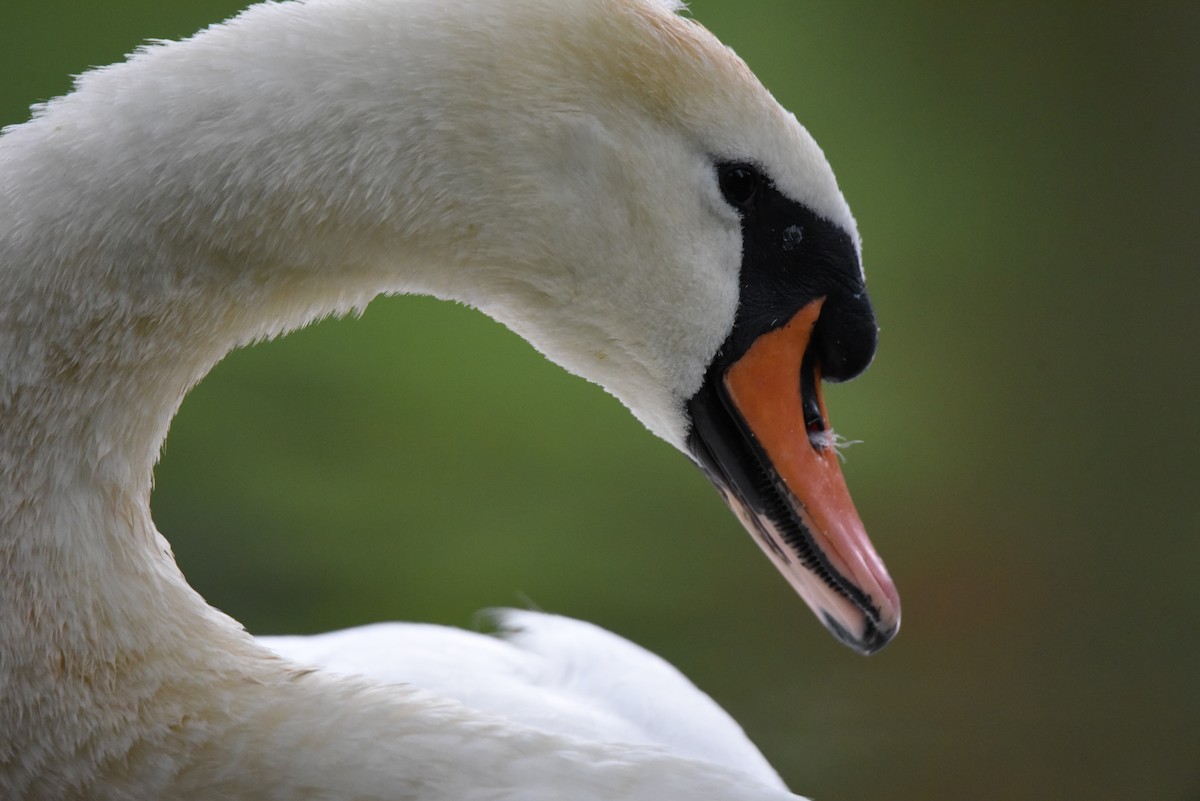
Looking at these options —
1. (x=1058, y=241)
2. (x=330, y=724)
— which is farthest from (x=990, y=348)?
(x=330, y=724)

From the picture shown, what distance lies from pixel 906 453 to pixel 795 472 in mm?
2117

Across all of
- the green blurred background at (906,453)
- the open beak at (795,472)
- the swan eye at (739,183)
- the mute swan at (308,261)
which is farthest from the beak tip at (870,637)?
the green blurred background at (906,453)

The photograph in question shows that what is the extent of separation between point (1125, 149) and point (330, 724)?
3031 millimetres

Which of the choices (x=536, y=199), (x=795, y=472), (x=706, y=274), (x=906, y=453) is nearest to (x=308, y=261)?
(x=536, y=199)

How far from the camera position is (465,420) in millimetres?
3127

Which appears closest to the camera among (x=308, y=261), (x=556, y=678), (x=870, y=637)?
(x=308, y=261)

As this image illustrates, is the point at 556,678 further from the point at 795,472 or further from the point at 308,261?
the point at 308,261

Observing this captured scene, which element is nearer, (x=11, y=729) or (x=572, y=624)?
(x=11, y=729)

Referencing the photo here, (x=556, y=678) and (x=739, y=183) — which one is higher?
(x=739, y=183)

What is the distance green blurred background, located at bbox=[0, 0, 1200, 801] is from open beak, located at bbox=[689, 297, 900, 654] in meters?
1.42

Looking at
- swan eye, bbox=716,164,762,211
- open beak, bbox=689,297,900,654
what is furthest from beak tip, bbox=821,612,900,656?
swan eye, bbox=716,164,762,211

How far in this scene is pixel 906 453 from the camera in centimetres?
297

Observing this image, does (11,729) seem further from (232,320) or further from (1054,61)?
(1054,61)

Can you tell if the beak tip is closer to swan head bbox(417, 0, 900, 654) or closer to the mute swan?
swan head bbox(417, 0, 900, 654)
